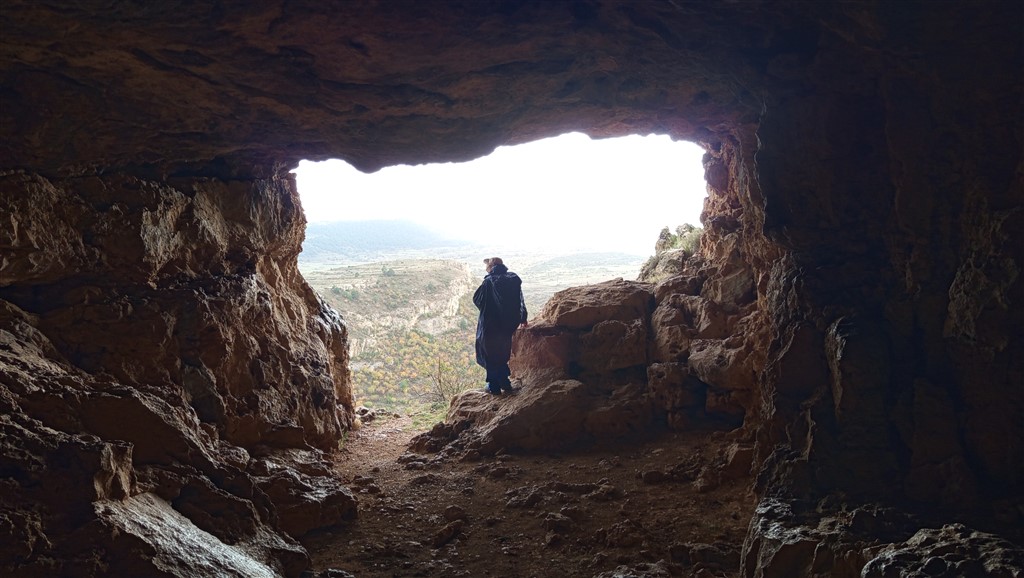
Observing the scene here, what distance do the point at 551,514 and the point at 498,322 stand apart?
4.93 m

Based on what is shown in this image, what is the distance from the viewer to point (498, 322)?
11.5 metres

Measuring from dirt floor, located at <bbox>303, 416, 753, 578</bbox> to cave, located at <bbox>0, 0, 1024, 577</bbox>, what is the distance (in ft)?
1.95

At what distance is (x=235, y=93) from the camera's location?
584 centimetres

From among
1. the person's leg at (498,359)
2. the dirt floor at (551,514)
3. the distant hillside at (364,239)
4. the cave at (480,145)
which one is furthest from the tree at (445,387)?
the distant hillside at (364,239)

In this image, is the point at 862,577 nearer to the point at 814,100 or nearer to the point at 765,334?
the point at 814,100

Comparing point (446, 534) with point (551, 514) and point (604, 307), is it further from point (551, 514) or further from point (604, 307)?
point (604, 307)

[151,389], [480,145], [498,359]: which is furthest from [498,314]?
[151,389]

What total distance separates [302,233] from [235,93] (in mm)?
5371

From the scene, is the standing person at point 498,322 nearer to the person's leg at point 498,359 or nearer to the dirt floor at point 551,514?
the person's leg at point 498,359

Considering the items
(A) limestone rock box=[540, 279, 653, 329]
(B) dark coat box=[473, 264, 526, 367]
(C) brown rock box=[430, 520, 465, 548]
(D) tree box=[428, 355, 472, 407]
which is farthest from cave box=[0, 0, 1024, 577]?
(D) tree box=[428, 355, 472, 407]

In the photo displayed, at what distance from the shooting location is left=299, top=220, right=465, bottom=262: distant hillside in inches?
1859

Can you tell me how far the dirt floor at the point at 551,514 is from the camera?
5990 mm

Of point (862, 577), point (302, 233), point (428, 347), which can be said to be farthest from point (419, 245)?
point (862, 577)

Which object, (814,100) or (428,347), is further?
(428,347)
